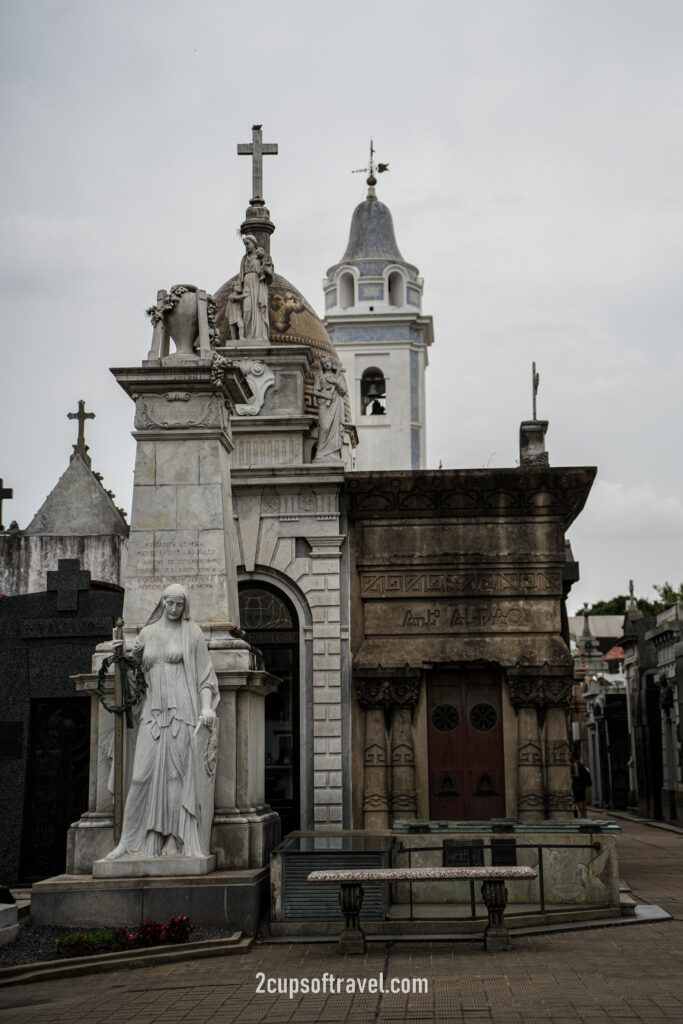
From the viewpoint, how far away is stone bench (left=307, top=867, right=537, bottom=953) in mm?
10898

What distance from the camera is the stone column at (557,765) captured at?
18.2 meters

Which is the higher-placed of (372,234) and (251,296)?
(372,234)

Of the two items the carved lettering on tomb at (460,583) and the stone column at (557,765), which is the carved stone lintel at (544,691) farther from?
the carved lettering on tomb at (460,583)

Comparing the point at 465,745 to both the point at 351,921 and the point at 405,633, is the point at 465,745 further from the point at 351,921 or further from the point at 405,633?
the point at 351,921

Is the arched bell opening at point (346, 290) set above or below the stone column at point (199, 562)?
above

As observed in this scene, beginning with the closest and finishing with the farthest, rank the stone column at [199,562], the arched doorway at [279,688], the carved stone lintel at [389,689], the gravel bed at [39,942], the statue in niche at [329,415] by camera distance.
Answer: the gravel bed at [39,942], the stone column at [199,562], the carved stone lintel at [389,689], the arched doorway at [279,688], the statue in niche at [329,415]

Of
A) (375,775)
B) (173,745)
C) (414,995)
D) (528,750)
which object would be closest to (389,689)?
(375,775)

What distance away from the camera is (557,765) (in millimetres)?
18391

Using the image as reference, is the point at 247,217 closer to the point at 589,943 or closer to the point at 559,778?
the point at 559,778

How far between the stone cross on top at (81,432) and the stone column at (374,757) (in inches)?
376

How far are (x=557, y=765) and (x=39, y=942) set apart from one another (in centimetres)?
930

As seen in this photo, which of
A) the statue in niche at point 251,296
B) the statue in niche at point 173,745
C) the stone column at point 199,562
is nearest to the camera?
the statue in niche at point 173,745

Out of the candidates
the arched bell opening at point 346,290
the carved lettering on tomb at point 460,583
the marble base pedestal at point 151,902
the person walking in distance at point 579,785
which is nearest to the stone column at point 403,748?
the carved lettering on tomb at point 460,583

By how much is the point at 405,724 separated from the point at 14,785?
19.0ft
